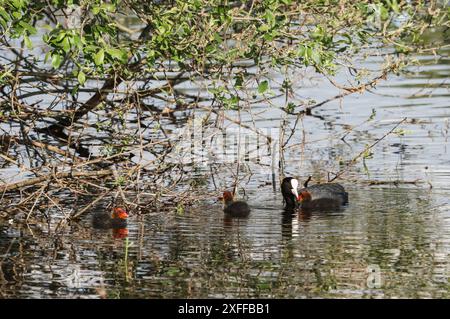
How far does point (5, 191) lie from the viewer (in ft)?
46.4

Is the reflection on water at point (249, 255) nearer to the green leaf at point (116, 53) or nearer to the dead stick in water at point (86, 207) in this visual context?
the dead stick in water at point (86, 207)

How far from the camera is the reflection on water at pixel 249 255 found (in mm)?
10617

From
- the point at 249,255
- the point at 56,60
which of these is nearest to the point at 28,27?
the point at 56,60

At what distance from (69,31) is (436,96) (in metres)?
12.5

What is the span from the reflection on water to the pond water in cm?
1

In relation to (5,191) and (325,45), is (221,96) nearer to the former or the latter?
(325,45)

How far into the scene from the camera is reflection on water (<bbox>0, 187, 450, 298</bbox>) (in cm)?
1062

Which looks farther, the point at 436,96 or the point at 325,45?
the point at 436,96

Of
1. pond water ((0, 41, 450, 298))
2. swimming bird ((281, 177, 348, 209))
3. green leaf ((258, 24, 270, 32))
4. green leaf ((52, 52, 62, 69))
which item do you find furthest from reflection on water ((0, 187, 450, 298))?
green leaf ((258, 24, 270, 32))

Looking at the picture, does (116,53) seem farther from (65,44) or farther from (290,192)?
(290,192)

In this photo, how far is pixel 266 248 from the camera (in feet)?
40.2

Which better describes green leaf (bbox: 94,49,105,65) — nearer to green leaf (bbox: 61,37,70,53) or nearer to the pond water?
green leaf (bbox: 61,37,70,53)
